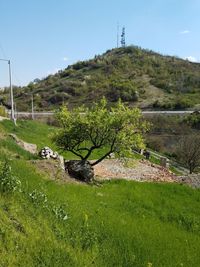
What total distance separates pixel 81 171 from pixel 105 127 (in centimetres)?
220

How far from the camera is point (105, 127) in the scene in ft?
Answer: 63.7

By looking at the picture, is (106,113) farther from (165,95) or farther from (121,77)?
(121,77)

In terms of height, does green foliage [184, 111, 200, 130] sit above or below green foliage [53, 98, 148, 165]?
below

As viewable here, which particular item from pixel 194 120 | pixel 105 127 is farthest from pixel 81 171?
pixel 194 120

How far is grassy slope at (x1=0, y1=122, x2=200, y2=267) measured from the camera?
7.66m

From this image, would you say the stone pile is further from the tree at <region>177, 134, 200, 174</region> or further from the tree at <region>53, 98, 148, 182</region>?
the tree at <region>177, 134, 200, 174</region>

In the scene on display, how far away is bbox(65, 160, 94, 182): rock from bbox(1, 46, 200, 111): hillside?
197 ft

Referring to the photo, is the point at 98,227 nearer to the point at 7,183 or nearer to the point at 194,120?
the point at 7,183

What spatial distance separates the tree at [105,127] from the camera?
63.7ft

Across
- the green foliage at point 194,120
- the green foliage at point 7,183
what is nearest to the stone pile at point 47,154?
the green foliage at point 7,183

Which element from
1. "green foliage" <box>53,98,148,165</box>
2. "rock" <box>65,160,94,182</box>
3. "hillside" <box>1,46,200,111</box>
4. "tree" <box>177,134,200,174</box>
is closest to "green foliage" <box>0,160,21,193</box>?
"rock" <box>65,160,94,182</box>

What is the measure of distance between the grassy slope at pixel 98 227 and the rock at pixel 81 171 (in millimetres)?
1615

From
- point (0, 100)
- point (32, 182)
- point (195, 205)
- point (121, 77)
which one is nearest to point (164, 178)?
point (195, 205)

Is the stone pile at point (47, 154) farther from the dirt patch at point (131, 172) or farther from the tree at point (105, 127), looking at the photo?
the dirt patch at point (131, 172)
